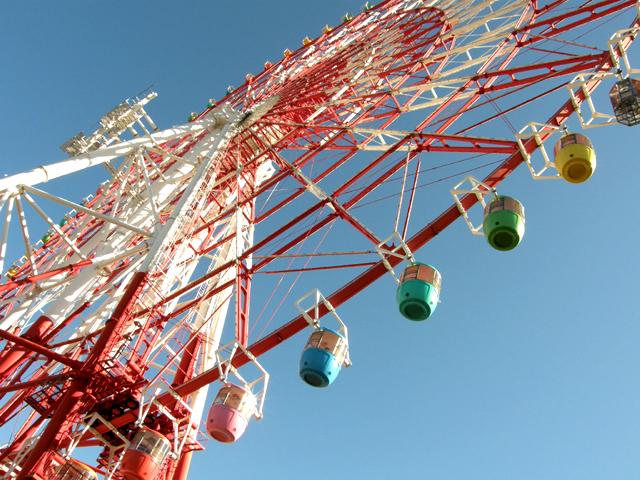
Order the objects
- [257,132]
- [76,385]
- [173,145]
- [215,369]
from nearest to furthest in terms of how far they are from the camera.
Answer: [76,385], [215,369], [257,132], [173,145]

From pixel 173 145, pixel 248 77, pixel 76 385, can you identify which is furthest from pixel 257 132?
pixel 76 385

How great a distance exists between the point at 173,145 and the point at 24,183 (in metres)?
8.29

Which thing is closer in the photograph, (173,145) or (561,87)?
(561,87)

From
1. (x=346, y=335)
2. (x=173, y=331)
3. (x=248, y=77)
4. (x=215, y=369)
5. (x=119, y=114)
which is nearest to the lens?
(x=346, y=335)

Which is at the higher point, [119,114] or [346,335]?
[119,114]

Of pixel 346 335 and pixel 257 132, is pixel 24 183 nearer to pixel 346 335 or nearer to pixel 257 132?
pixel 346 335

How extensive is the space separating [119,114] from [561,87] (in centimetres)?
920

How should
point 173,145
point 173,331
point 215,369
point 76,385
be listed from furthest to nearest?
1. point 173,145
2. point 173,331
3. point 215,369
4. point 76,385

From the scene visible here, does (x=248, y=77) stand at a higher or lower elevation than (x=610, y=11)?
higher

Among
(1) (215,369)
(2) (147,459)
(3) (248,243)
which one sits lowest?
(2) (147,459)

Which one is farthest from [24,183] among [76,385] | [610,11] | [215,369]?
[610,11]

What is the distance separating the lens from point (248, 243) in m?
11.6

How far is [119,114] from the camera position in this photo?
42.5ft

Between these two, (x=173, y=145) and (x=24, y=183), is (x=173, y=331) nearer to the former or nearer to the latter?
(x=24, y=183)
